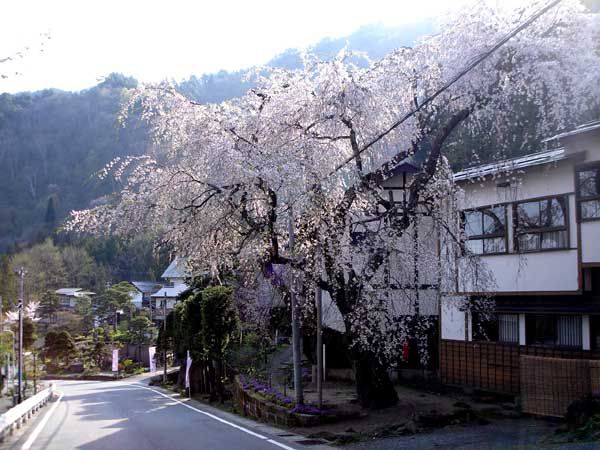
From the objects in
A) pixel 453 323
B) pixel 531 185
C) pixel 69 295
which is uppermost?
pixel 531 185

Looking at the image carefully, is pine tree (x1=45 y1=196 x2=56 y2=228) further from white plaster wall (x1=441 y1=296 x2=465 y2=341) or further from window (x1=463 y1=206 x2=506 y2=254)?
window (x1=463 y1=206 x2=506 y2=254)

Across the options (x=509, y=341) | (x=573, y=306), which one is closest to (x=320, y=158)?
(x=573, y=306)

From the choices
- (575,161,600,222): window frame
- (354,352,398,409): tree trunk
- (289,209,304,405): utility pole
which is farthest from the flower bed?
(575,161,600,222): window frame

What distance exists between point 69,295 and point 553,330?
60.3 metres

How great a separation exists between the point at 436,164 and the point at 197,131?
17.9 feet

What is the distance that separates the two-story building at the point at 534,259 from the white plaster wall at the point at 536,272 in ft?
0.09

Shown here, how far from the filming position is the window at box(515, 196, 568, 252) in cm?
1747

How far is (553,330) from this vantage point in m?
18.2

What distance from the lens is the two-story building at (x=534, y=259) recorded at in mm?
16250

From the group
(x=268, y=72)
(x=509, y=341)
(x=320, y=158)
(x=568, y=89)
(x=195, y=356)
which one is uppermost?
(x=268, y=72)

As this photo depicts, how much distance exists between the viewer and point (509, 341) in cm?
1961

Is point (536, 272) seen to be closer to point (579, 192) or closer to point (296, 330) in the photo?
point (579, 192)

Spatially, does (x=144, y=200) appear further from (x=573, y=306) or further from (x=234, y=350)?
(x=234, y=350)

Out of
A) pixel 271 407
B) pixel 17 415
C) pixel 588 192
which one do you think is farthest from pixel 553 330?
pixel 17 415
